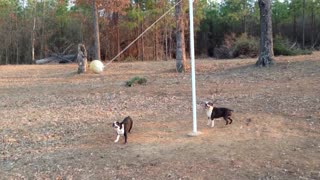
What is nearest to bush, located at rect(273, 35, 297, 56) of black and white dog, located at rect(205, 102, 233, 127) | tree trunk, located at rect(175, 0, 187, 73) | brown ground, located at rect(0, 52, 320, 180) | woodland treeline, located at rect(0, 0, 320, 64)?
woodland treeline, located at rect(0, 0, 320, 64)

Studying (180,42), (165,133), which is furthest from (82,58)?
(165,133)

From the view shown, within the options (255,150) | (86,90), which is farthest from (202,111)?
(86,90)

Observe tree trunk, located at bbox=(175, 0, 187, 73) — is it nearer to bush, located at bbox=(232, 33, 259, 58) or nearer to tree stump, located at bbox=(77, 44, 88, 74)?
tree stump, located at bbox=(77, 44, 88, 74)

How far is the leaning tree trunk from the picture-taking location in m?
14.7

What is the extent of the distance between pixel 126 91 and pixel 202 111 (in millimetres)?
3572

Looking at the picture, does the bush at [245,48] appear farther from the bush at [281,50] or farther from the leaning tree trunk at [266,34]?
the leaning tree trunk at [266,34]

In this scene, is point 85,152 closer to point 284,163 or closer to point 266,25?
point 284,163

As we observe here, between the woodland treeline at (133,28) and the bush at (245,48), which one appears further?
the woodland treeline at (133,28)

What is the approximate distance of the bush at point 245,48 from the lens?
25458mm

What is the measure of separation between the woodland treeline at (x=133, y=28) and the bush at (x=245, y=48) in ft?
1.62

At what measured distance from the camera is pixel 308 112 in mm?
7816

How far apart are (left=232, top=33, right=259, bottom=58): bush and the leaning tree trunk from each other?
10.3m

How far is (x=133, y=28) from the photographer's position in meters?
29.6

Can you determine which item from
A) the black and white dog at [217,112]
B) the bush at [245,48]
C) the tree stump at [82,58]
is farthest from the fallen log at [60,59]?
the black and white dog at [217,112]
